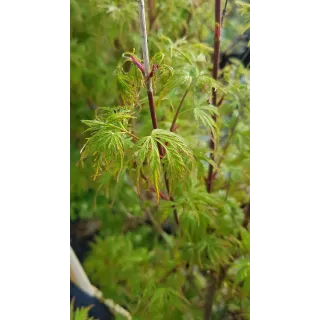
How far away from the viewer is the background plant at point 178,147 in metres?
0.87

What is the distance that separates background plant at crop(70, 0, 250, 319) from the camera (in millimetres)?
870

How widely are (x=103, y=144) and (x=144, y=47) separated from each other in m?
0.17

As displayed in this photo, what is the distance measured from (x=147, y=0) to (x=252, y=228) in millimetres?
577

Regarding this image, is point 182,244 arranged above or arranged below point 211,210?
below

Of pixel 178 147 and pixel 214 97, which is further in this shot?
pixel 214 97

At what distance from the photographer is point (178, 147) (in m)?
0.74

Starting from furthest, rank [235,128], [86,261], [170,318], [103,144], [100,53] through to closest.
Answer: [86,261], [100,53], [235,128], [170,318], [103,144]

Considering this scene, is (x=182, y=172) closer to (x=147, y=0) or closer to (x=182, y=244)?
(x=182, y=244)

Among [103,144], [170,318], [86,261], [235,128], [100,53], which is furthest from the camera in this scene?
[86,261]

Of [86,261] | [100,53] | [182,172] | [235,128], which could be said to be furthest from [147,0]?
[86,261]
